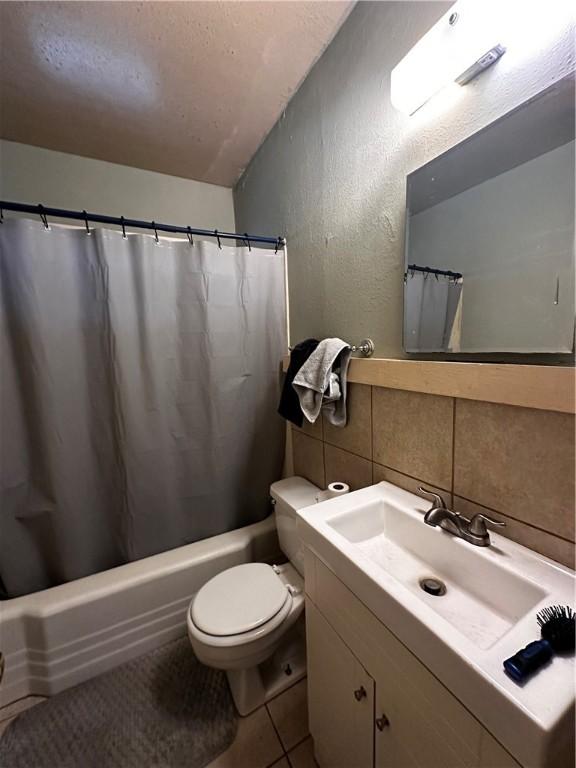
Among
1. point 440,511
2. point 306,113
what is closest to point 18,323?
point 306,113

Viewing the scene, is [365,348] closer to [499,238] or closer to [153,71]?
[499,238]

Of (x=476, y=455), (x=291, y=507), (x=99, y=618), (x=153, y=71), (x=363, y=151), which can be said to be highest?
(x=153, y=71)

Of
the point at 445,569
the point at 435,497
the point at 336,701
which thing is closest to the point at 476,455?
the point at 435,497

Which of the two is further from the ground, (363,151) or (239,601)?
(363,151)

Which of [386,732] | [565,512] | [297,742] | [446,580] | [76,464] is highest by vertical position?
[565,512]

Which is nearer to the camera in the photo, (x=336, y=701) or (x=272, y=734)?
(x=336, y=701)

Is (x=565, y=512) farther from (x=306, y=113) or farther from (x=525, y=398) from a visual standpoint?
(x=306, y=113)

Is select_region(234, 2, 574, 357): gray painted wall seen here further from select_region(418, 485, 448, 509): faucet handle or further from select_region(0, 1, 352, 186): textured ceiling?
select_region(418, 485, 448, 509): faucet handle

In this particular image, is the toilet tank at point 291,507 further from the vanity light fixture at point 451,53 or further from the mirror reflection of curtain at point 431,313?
the vanity light fixture at point 451,53

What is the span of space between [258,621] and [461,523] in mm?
747

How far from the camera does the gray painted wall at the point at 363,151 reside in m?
0.74

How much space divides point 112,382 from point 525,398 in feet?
4.75

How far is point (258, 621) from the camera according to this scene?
1008 mm

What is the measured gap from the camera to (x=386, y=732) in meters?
0.63
